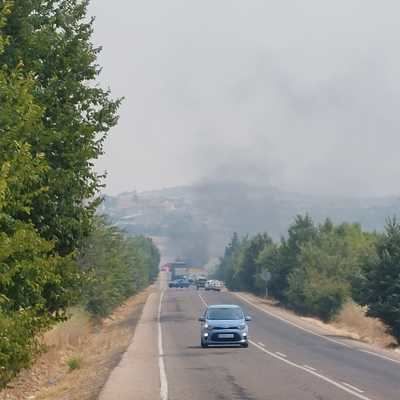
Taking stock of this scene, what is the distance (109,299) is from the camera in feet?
200

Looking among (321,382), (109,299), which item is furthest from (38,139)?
(109,299)

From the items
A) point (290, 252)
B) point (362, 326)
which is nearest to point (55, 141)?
point (362, 326)

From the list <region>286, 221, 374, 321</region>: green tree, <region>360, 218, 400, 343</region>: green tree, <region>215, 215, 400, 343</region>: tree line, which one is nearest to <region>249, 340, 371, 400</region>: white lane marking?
<region>360, 218, 400, 343</region>: green tree

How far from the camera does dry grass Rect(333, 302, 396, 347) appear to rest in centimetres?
5660

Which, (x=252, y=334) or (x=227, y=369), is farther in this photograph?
(x=252, y=334)

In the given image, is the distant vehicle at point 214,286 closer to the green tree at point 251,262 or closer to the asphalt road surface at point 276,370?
the green tree at point 251,262

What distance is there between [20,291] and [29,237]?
1955 mm

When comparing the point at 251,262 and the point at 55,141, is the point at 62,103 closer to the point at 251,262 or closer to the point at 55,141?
the point at 55,141

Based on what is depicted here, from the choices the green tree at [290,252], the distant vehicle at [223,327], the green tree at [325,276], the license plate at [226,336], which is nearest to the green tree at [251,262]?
the green tree at [290,252]

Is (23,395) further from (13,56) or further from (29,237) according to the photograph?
Result: (29,237)

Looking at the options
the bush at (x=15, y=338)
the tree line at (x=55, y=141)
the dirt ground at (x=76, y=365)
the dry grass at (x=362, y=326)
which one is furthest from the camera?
the dry grass at (x=362, y=326)

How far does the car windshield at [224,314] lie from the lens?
3862 cm

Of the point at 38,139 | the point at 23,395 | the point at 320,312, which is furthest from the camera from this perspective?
the point at 320,312

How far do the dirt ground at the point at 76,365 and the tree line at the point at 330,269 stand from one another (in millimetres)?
12550
